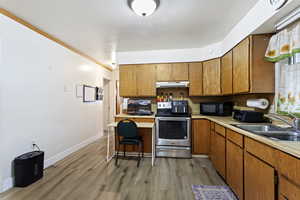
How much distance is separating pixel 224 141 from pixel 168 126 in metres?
1.19

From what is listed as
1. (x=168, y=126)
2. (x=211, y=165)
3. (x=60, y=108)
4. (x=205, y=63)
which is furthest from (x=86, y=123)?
(x=205, y=63)

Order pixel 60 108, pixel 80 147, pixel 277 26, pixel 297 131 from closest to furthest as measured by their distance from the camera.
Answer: pixel 297 131 → pixel 277 26 → pixel 60 108 → pixel 80 147

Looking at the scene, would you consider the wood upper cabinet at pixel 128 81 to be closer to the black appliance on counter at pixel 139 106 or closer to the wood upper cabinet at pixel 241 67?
the black appliance on counter at pixel 139 106

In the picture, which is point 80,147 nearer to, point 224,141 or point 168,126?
point 168,126

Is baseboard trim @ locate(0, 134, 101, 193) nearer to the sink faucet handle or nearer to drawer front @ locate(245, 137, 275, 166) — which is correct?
drawer front @ locate(245, 137, 275, 166)

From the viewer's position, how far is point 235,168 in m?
1.72

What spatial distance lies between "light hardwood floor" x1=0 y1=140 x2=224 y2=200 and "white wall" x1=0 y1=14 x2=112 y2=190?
409 mm

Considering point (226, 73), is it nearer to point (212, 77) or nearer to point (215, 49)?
point (212, 77)

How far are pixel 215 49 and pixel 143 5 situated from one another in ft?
6.82

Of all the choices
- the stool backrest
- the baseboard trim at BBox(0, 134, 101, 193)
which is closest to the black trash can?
the baseboard trim at BBox(0, 134, 101, 193)

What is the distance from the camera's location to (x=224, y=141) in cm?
205

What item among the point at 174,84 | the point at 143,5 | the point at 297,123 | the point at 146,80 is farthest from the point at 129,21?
the point at 297,123

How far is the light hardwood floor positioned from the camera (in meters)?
1.82

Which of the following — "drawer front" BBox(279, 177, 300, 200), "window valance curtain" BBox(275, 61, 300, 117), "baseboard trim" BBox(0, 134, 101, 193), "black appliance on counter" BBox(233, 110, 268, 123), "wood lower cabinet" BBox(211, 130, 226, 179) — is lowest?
"baseboard trim" BBox(0, 134, 101, 193)
